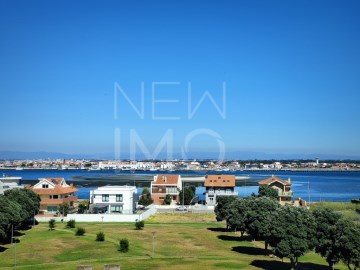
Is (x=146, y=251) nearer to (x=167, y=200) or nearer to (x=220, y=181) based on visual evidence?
(x=167, y=200)

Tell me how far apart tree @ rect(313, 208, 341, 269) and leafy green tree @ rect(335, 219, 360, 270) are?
1.92 feet

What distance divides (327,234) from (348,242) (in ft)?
10.2

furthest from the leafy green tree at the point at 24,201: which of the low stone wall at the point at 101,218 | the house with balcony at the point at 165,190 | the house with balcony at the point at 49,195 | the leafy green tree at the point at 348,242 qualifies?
the leafy green tree at the point at 348,242

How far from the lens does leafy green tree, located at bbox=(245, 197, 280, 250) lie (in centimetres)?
4647

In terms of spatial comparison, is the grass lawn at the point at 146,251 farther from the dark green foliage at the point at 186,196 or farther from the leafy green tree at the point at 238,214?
the dark green foliage at the point at 186,196

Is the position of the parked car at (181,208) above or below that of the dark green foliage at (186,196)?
below

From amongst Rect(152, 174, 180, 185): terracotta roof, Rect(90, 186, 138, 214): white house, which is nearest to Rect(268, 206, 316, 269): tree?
Rect(90, 186, 138, 214): white house

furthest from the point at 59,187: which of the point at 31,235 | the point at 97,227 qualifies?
the point at 31,235

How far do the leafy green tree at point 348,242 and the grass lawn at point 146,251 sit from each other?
5678 mm

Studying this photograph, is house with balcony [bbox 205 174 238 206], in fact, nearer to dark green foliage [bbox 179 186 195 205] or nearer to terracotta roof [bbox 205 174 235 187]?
terracotta roof [bbox 205 174 235 187]

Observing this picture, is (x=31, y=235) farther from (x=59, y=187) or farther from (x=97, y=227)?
(x=59, y=187)

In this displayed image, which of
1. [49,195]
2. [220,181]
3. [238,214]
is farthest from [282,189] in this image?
[49,195]

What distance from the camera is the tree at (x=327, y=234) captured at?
1422 inches

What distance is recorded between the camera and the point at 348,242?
3447 centimetres
